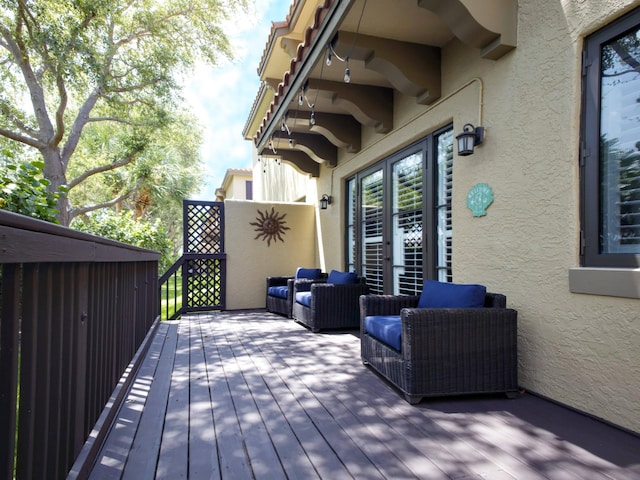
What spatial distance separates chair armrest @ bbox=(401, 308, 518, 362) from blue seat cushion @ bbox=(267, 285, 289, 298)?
3.77m

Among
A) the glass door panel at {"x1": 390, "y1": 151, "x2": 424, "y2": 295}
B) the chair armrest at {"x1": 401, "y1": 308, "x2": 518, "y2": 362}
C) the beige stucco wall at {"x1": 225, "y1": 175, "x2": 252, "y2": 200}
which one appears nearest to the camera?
the chair armrest at {"x1": 401, "y1": 308, "x2": 518, "y2": 362}

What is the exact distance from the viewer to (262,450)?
1.89m

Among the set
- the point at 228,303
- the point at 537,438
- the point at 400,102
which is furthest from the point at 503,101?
the point at 228,303

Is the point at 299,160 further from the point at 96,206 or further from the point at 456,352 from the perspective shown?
the point at 96,206

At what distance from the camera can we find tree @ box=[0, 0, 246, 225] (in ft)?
24.4

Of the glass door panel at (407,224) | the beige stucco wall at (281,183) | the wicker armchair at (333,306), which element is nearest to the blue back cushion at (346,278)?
the wicker armchair at (333,306)

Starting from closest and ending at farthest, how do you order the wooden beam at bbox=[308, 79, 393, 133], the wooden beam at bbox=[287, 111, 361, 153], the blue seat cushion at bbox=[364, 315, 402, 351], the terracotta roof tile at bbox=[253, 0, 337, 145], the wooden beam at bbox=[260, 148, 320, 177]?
the blue seat cushion at bbox=[364, 315, 402, 351]
the terracotta roof tile at bbox=[253, 0, 337, 145]
the wooden beam at bbox=[308, 79, 393, 133]
the wooden beam at bbox=[287, 111, 361, 153]
the wooden beam at bbox=[260, 148, 320, 177]

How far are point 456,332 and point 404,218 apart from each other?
220 cm

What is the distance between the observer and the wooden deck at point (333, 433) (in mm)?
1723

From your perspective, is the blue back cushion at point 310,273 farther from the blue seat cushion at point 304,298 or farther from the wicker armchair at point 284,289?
the blue seat cushion at point 304,298

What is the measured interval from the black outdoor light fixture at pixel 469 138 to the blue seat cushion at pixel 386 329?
152cm

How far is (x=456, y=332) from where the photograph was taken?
2.49 meters

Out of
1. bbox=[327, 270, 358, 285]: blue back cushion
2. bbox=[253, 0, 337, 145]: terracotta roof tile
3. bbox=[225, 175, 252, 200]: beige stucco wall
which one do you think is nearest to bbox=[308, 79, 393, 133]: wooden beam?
bbox=[253, 0, 337, 145]: terracotta roof tile

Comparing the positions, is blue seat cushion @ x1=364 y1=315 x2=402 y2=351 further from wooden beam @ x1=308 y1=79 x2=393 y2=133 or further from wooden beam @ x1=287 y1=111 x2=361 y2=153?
wooden beam @ x1=287 y1=111 x2=361 y2=153
